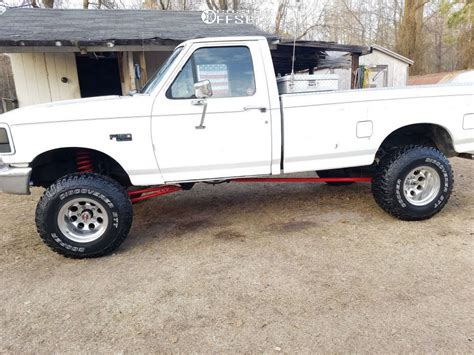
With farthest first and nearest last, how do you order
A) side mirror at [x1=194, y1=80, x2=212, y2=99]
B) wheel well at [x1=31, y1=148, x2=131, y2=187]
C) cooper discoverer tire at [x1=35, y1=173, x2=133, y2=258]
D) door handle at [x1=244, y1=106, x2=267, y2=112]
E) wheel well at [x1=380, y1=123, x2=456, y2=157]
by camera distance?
wheel well at [x1=380, y1=123, x2=456, y2=157]
wheel well at [x1=31, y1=148, x2=131, y2=187]
door handle at [x1=244, y1=106, x2=267, y2=112]
cooper discoverer tire at [x1=35, y1=173, x2=133, y2=258]
side mirror at [x1=194, y1=80, x2=212, y2=99]

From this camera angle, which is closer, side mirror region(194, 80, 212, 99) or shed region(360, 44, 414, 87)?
side mirror region(194, 80, 212, 99)

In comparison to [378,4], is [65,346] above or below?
below

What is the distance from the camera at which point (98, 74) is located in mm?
11273

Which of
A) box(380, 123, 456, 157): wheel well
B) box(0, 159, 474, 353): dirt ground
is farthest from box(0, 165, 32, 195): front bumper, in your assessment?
box(380, 123, 456, 157): wheel well

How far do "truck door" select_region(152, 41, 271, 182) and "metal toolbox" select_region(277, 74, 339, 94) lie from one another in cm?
43

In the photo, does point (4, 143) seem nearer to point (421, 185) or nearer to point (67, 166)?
point (67, 166)

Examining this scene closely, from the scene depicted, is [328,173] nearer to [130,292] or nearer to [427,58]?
[130,292]

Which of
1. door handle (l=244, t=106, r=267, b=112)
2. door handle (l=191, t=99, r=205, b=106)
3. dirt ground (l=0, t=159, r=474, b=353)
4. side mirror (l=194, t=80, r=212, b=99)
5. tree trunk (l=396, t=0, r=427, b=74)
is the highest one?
tree trunk (l=396, t=0, r=427, b=74)

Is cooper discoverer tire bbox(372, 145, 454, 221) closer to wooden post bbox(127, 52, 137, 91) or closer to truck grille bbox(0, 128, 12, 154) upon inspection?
truck grille bbox(0, 128, 12, 154)

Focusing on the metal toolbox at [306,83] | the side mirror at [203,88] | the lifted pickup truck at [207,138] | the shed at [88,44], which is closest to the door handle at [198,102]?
the lifted pickup truck at [207,138]

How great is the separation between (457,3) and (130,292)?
29.2 meters

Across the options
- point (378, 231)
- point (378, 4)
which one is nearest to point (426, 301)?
point (378, 231)

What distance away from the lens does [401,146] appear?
4543 millimetres

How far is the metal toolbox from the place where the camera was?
4176 millimetres
